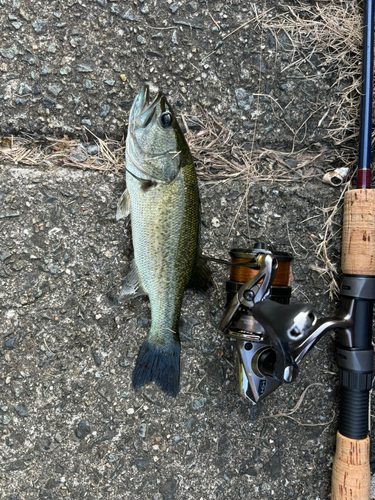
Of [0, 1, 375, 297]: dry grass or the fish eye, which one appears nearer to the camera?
the fish eye

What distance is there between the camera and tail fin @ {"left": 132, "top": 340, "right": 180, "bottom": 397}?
2.11 meters

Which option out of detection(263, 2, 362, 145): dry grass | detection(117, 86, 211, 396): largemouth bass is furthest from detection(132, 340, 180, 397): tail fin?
detection(263, 2, 362, 145): dry grass

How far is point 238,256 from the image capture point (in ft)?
6.44

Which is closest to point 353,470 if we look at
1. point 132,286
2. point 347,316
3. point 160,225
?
point 347,316

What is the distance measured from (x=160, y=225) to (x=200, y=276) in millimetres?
398

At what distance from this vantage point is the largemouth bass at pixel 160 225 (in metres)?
1.98

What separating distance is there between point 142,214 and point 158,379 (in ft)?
3.16

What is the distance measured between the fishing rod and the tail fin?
0.38 metres

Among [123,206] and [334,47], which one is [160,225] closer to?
[123,206]

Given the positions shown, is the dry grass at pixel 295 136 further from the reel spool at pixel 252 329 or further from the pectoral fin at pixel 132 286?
the pectoral fin at pixel 132 286

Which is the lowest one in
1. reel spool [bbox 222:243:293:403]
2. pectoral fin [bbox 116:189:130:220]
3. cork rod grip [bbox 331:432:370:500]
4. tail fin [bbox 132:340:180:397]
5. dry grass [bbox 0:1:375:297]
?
cork rod grip [bbox 331:432:370:500]

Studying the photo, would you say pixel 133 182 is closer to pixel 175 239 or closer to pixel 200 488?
pixel 175 239

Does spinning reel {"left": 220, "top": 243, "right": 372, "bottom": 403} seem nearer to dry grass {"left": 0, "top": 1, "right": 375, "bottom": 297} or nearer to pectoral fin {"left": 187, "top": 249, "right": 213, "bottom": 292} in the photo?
pectoral fin {"left": 187, "top": 249, "right": 213, "bottom": 292}

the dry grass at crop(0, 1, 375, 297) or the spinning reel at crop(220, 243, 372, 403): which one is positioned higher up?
the dry grass at crop(0, 1, 375, 297)
